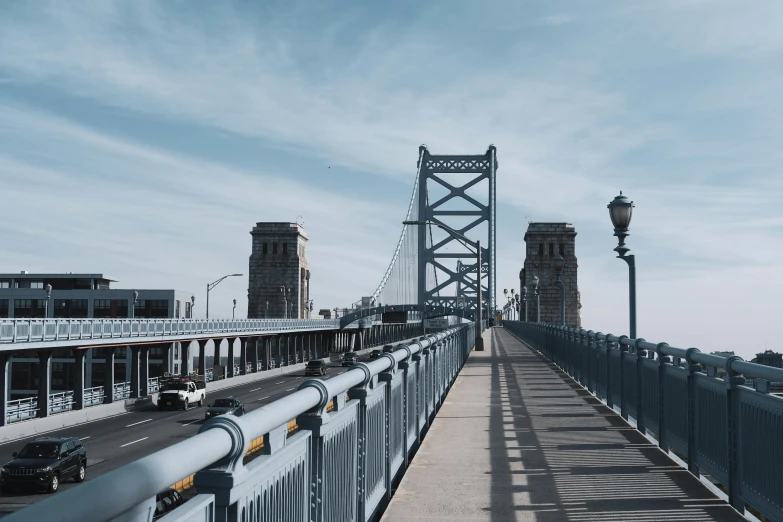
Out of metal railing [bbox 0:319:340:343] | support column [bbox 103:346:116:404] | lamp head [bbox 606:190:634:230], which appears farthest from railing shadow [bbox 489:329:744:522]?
support column [bbox 103:346:116:404]

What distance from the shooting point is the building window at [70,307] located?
98.2 m

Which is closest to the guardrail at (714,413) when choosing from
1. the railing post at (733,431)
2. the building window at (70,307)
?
the railing post at (733,431)

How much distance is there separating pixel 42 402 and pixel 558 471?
3962 centimetres

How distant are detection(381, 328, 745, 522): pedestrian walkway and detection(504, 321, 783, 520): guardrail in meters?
0.30

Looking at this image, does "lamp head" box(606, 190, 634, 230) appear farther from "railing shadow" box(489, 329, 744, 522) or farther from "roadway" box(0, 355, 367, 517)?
"roadway" box(0, 355, 367, 517)

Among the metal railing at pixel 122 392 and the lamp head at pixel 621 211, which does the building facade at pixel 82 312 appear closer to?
the metal railing at pixel 122 392

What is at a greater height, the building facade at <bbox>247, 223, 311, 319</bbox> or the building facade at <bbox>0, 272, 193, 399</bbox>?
the building facade at <bbox>247, 223, 311, 319</bbox>

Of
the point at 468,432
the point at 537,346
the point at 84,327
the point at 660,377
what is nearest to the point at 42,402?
the point at 84,327

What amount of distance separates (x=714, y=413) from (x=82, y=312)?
99.7 metres

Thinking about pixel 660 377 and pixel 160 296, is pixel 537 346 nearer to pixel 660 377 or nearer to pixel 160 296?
pixel 660 377

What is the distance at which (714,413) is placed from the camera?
27.2ft

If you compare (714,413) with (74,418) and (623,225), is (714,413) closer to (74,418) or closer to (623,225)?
(623,225)

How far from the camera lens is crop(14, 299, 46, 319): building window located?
315 ft

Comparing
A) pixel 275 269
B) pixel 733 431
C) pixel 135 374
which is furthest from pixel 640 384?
pixel 275 269
